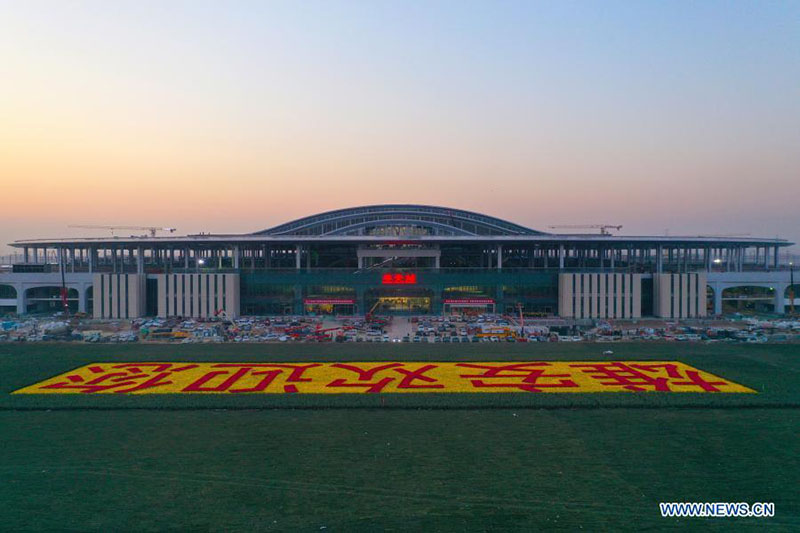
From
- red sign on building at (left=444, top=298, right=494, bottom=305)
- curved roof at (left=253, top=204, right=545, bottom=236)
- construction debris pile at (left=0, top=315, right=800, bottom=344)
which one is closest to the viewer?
construction debris pile at (left=0, top=315, right=800, bottom=344)

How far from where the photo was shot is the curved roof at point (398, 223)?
8275 cm

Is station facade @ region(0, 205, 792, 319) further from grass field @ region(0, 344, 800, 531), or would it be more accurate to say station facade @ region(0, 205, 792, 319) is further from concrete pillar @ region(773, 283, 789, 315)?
grass field @ region(0, 344, 800, 531)

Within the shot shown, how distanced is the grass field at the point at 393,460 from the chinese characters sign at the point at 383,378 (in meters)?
2.07

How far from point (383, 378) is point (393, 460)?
43.4 feet

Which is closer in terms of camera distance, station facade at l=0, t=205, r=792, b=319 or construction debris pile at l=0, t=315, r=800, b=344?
construction debris pile at l=0, t=315, r=800, b=344

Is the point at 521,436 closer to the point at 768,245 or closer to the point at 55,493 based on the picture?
the point at 55,493

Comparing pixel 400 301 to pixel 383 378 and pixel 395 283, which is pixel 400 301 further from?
pixel 383 378

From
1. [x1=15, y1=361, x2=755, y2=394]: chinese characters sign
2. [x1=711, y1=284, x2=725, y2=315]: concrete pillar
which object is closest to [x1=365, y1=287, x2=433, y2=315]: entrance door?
[x1=15, y1=361, x2=755, y2=394]: chinese characters sign

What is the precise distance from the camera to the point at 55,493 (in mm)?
16719

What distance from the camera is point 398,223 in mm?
83188

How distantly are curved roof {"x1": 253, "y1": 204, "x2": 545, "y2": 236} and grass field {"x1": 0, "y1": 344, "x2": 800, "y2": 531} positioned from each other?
5583 cm

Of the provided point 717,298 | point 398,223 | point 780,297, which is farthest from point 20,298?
point 780,297

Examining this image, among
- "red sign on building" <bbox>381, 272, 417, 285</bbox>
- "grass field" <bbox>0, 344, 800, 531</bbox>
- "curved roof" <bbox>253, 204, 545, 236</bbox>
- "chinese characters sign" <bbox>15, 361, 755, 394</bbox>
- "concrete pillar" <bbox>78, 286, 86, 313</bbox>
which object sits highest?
"curved roof" <bbox>253, 204, 545, 236</bbox>

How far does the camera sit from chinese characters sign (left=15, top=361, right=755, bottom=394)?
2969cm
